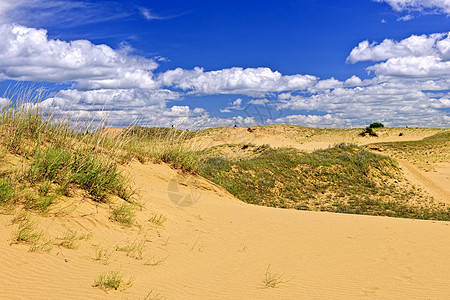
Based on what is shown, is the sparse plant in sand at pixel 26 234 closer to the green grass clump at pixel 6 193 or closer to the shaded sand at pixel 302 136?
the green grass clump at pixel 6 193

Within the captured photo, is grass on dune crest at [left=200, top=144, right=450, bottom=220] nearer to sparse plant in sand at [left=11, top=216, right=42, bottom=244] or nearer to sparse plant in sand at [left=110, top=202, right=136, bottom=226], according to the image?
sparse plant in sand at [left=110, top=202, right=136, bottom=226]

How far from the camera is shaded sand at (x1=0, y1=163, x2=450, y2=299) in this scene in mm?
4777

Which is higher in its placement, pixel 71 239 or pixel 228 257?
pixel 71 239

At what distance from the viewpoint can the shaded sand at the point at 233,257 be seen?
188 inches

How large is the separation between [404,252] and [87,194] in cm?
689

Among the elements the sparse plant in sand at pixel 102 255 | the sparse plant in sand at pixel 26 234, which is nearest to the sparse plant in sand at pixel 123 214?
the sparse plant in sand at pixel 102 255

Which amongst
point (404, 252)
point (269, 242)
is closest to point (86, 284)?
point (269, 242)

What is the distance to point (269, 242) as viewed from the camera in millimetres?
7957

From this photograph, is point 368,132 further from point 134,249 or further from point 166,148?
point 134,249

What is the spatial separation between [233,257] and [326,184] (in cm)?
1517

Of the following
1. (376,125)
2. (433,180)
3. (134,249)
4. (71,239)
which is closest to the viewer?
(71,239)

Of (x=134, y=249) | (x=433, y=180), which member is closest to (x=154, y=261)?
(x=134, y=249)

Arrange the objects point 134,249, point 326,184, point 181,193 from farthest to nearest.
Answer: point 326,184, point 181,193, point 134,249

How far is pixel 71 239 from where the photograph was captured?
5.75m
